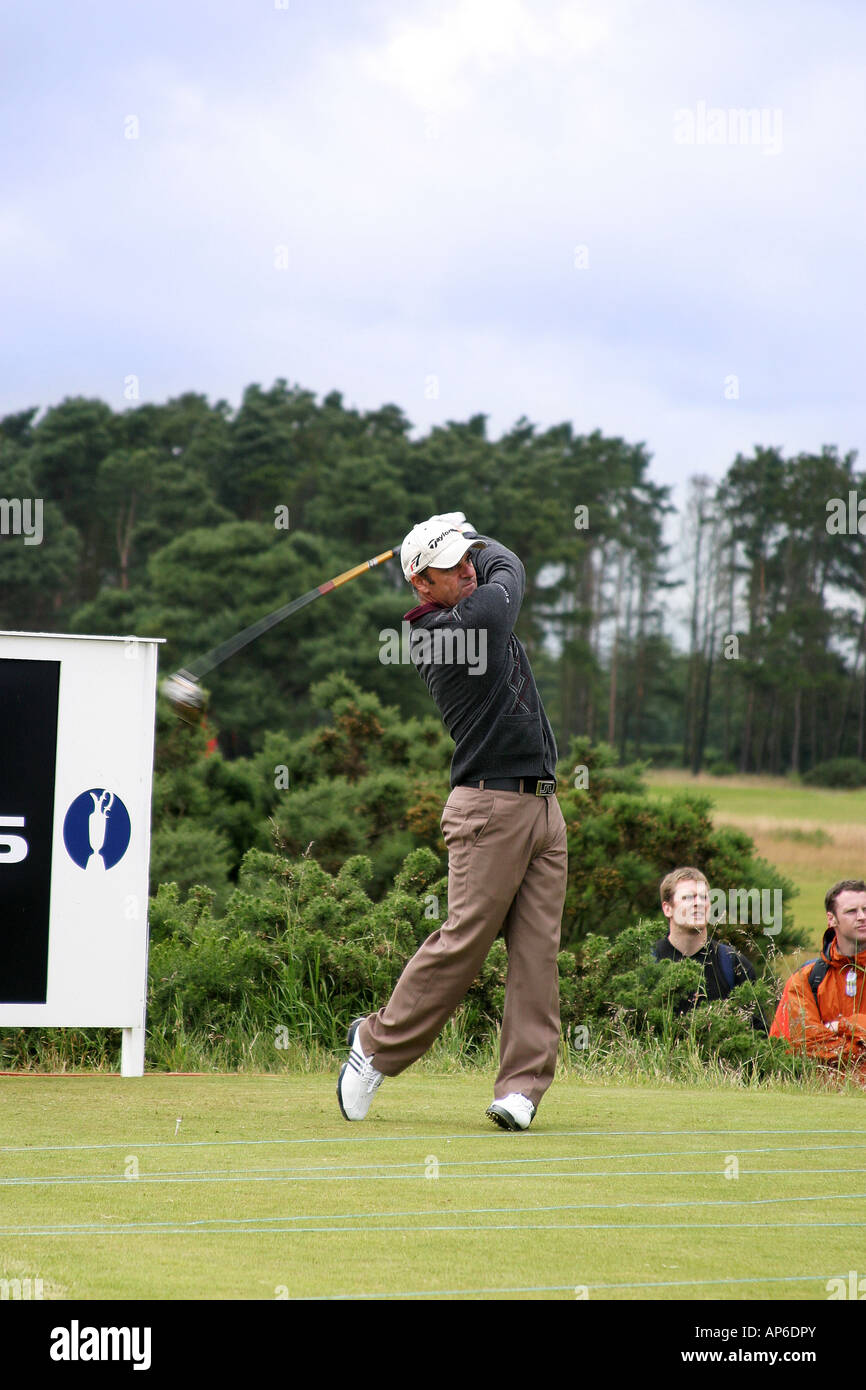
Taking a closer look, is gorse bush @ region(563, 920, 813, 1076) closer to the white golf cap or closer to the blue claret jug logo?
the blue claret jug logo

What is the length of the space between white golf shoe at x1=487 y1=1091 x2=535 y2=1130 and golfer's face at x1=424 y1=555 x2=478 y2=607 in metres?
1.59

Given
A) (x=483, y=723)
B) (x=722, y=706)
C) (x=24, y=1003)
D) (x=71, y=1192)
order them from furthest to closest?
(x=722, y=706) < (x=24, y=1003) < (x=483, y=723) < (x=71, y=1192)

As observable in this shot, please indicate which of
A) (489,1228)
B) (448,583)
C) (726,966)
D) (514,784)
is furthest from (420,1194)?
(726,966)

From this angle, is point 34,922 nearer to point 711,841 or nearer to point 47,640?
point 47,640

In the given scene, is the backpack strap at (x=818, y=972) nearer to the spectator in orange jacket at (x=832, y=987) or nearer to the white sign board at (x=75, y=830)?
the spectator in orange jacket at (x=832, y=987)

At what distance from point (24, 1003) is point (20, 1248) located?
280 centimetres

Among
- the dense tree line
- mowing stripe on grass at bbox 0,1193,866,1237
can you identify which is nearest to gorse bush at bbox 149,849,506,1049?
mowing stripe on grass at bbox 0,1193,866,1237

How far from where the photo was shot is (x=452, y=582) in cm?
533

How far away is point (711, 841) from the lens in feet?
49.7

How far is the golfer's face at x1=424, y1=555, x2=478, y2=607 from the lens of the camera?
531cm

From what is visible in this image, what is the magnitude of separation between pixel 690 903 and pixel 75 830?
10.3ft

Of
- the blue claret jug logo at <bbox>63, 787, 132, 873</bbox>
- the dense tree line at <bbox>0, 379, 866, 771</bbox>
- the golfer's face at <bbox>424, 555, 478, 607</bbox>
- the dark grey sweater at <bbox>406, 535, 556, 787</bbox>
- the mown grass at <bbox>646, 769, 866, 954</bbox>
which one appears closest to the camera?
the dark grey sweater at <bbox>406, 535, 556, 787</bbox>

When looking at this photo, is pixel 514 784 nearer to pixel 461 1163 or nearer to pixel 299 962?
pixel 461 1163
